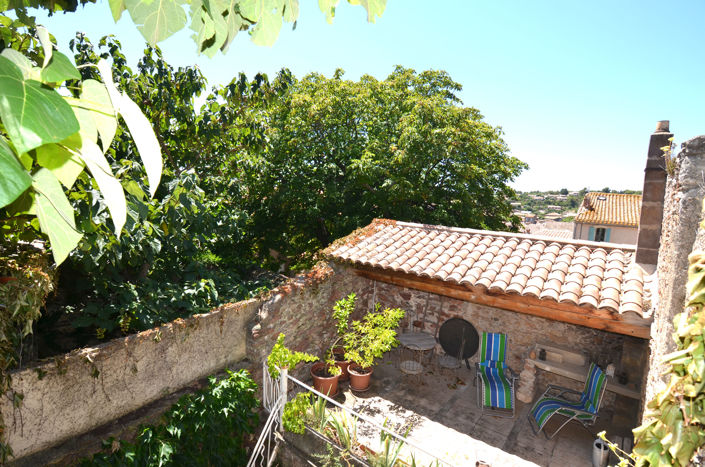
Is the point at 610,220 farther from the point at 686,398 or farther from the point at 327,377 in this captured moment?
the point at 686,398

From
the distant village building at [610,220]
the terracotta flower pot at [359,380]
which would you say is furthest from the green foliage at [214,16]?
the distant village building at [610,220]

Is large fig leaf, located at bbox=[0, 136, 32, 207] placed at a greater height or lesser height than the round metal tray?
greater

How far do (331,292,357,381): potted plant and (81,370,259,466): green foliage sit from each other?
6.13ft

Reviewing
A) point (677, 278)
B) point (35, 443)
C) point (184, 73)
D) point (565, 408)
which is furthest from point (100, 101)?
point (184, 73)

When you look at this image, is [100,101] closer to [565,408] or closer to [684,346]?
[684,346]

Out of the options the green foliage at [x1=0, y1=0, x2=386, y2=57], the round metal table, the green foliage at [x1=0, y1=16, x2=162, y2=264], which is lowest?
the round metal table

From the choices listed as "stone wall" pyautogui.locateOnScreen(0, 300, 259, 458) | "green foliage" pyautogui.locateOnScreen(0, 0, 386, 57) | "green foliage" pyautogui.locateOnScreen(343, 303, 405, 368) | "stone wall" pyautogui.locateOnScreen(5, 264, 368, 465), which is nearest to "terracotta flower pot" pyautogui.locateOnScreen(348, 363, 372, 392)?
"green foliage" pyautogui.locateOnScreen(343, 303, 405, 368)

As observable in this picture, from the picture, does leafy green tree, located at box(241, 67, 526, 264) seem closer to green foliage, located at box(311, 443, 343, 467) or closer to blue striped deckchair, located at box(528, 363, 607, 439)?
blue striped deckchair, located at box(528, 363, 607, 439)

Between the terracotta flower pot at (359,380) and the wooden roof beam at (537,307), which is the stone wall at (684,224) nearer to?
the wooden roof beam at (537,307)

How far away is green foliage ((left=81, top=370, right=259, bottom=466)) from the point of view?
4410mm

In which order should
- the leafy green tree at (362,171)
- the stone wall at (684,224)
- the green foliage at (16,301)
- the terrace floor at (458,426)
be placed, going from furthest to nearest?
1. the leafy green tree at (362,171)
2. the terrace floor at (458,426)
3. the green foliage at (16,301)
4. the stone wall at (684,224)

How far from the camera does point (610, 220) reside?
30344 millimetres

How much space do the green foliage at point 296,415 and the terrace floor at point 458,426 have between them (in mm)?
942

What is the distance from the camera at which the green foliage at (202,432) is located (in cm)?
441
